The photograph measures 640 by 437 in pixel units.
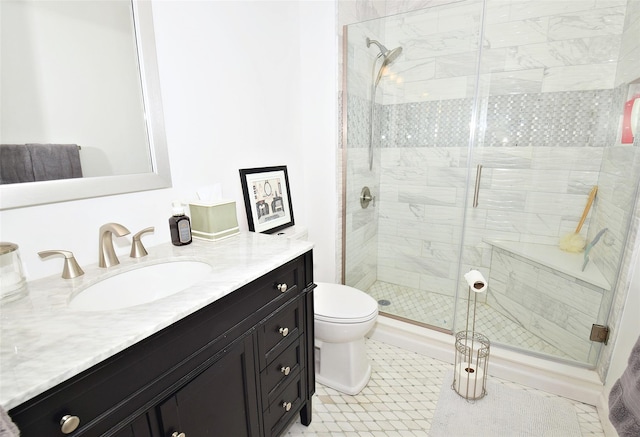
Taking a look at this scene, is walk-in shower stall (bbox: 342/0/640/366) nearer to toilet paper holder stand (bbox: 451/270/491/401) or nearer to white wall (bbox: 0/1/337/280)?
white wall (bbox: 0/1/337/280)

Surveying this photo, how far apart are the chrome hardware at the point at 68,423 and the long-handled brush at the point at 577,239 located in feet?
8.61

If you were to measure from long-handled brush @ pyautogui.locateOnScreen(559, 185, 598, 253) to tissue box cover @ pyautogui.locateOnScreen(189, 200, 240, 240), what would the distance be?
2207 millimetres

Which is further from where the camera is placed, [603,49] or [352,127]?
[352,127]

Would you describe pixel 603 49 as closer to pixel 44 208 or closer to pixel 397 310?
pixel 397 310

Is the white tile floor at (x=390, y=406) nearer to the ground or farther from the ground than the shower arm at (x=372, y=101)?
nearer to the ground

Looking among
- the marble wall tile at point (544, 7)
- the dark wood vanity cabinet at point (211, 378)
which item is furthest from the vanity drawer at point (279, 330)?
the marble wall tile at point (544, 7)

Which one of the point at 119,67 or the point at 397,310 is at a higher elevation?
the point at 119,67

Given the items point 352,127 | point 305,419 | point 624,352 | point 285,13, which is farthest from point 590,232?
point 285,13

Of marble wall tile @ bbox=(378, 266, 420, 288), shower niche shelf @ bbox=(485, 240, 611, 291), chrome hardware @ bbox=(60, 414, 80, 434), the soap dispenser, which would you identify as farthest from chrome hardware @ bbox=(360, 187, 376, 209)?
chrome hardware @ bbox=(60, 414, 80, 434)

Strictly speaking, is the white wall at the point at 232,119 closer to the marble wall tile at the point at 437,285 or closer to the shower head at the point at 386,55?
the shower head at the point at 386,55

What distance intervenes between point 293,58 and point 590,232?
2210 millimetres

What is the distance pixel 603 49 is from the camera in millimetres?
1952

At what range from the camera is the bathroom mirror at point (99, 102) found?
2.91 feet

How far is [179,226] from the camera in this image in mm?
1218
